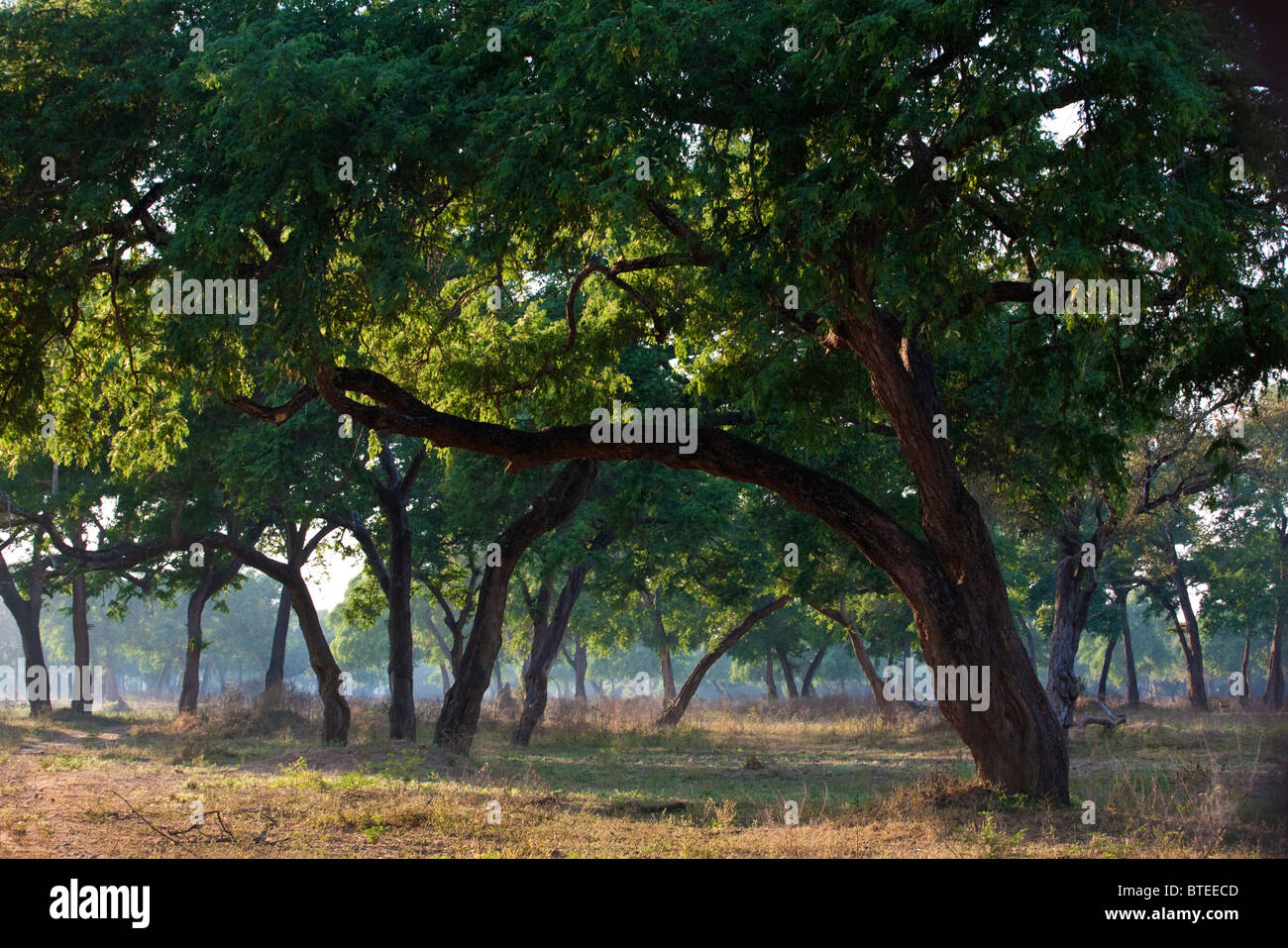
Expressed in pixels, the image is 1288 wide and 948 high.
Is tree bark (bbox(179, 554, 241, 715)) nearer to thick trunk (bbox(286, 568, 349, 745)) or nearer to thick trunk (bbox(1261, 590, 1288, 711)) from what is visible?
thick trunk (bbox(286, 568, 349, 745))

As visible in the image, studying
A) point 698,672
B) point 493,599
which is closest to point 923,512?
point 493,599

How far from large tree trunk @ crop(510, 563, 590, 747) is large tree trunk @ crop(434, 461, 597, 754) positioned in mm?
7249

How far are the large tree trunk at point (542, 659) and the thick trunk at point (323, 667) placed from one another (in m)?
5.25

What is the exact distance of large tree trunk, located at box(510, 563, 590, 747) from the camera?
29000mm

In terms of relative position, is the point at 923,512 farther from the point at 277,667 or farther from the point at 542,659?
the point at 277,667

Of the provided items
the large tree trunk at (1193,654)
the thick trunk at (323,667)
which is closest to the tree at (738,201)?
the thick trunk at (323,667)

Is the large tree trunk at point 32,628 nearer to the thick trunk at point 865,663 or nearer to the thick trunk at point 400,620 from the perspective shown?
the thick trunk at point 400,620

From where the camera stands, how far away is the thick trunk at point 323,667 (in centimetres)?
2464

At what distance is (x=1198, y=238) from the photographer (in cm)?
958

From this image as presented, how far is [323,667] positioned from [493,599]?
5826 millimetres

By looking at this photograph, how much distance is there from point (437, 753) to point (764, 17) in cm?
1409

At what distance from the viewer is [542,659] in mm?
30641
